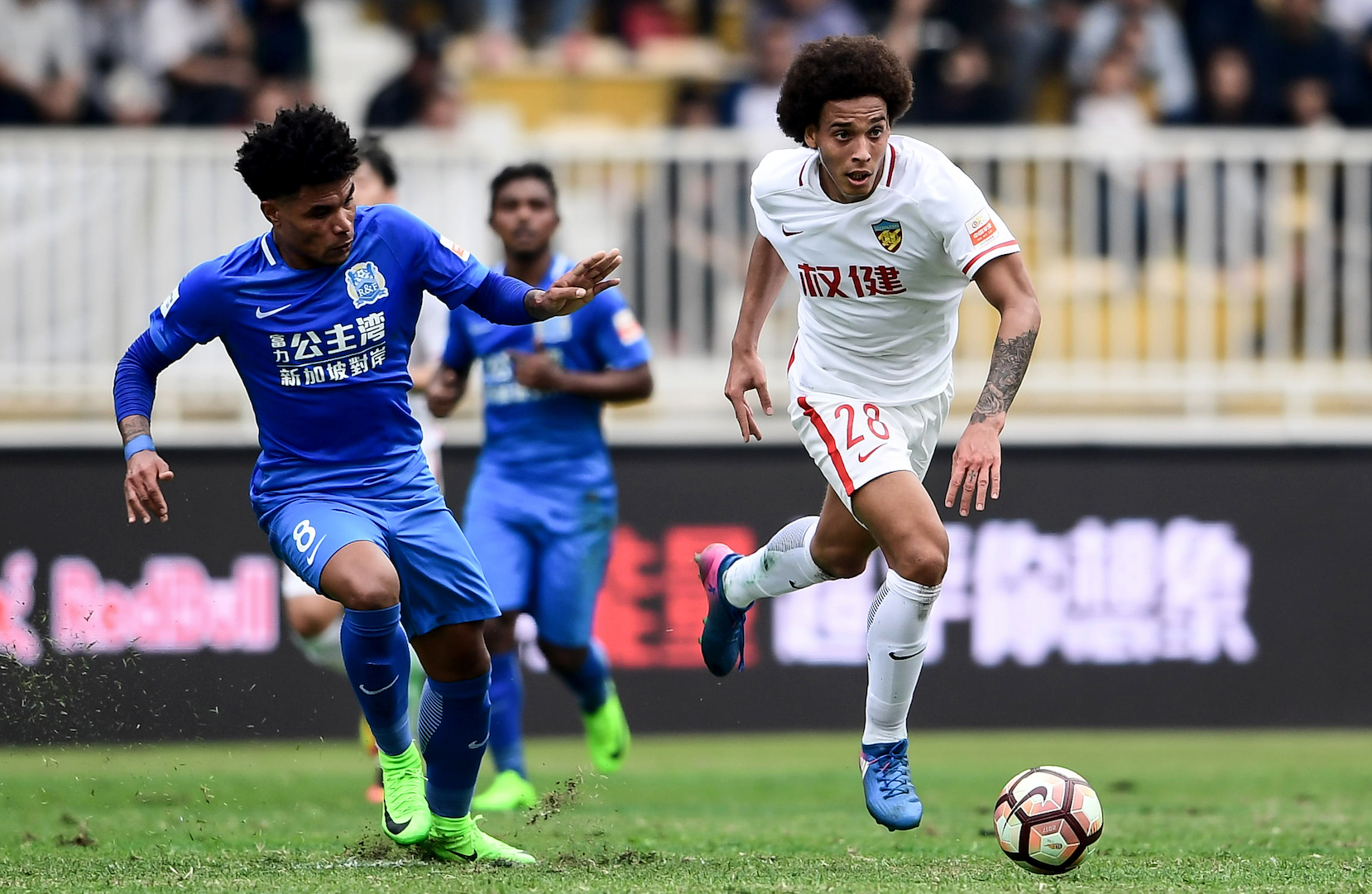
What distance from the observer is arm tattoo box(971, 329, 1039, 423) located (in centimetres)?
620

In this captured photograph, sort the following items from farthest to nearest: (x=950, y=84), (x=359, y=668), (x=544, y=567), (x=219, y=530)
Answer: (x=950, y=84) < (x=219, y=530) < (x=544, y=567) < (x=359, y=668)

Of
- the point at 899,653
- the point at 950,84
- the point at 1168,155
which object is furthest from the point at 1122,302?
the point at 899,653

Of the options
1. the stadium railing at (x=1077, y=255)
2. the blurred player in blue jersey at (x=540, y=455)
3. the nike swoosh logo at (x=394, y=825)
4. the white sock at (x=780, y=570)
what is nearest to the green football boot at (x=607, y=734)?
the blurred player in blue jersey at (x=540, y=455)

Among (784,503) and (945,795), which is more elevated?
(784,503)

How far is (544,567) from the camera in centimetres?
874

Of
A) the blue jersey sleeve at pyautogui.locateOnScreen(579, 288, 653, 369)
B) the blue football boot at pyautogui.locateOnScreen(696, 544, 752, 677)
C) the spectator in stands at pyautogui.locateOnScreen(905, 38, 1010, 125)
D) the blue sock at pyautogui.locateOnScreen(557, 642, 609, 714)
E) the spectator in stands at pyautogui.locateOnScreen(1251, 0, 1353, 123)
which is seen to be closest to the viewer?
the blue football boot at pyautogui.locateOnScreen(696, 544, 752, 677)

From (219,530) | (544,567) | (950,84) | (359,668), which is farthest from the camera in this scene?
(950,84)

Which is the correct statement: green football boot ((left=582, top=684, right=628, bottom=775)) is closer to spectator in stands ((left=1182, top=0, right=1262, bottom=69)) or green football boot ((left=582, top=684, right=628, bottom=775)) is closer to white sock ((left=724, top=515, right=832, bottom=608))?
white sock ((left=724, top=515, right=832, bottom=608))

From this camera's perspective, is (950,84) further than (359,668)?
Yes

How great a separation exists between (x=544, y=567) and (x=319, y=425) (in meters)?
2.56

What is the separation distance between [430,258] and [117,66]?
341 inches

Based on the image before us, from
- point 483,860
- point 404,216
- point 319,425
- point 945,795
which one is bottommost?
point 945,795

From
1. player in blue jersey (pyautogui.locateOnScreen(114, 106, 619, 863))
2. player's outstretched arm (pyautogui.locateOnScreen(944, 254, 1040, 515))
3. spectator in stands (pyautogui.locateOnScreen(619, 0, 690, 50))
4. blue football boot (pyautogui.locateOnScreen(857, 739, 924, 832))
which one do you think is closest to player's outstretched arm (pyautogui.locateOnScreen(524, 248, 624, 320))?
player in blue jersey (pyautogui.locateOnScreen(114, 106, 619, 863))

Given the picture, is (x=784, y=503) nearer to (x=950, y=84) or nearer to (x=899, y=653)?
(x=950, y=84)
